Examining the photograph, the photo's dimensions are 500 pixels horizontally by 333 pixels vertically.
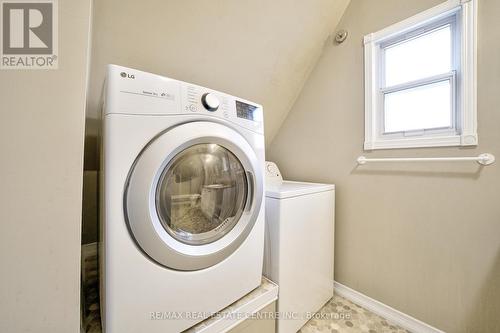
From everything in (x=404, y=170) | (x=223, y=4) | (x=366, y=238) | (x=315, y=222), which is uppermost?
(x=223, y=4)

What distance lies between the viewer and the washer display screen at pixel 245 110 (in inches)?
32.9

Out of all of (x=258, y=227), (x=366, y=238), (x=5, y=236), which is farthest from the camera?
(x=366, y=238)

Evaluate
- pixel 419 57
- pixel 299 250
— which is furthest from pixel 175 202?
pixel 419 57

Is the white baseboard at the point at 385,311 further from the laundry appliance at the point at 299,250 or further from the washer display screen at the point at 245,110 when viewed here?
the washer display screen at the point at 245,110

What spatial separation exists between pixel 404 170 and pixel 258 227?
3.12 feet

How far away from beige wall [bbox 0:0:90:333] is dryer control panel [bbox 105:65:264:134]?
93 millimetres

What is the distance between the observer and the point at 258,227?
0.90m

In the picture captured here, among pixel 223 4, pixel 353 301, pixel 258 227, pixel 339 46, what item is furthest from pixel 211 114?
pixel 353 301

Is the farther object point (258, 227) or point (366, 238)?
point (366, 238)

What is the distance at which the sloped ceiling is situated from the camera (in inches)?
36.4

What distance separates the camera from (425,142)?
1.08 meters

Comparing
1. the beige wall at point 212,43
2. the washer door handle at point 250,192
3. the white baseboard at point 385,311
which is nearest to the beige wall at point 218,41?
the beige wall at point 212,43

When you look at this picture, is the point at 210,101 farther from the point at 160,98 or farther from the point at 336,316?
the point at 336,316

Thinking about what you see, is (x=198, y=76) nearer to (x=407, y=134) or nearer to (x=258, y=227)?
(x=258, y=227)
